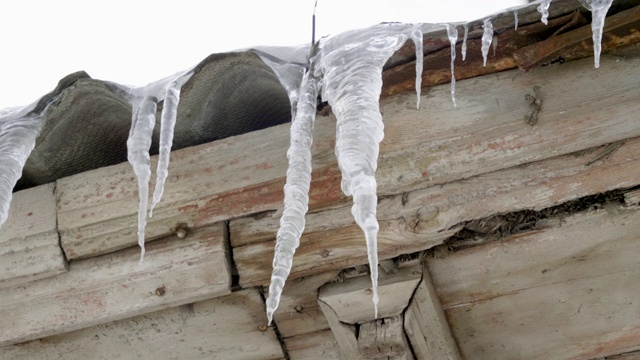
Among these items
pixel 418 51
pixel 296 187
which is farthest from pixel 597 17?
pixel 296 187

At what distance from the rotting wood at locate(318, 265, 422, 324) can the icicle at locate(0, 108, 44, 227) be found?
0.99 metres

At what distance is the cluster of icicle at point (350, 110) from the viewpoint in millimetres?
2211

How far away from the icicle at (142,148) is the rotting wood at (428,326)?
0.86 meters

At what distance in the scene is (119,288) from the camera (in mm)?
2717

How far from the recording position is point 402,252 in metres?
2.61

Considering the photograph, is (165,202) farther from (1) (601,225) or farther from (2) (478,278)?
(1) (601,225)

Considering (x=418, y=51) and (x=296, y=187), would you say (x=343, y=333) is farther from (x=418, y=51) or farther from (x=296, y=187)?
(x=418, y=51)

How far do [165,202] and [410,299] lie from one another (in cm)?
83

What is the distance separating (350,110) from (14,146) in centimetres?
101

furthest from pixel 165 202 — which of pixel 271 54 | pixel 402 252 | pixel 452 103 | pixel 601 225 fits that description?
pixel 601 225

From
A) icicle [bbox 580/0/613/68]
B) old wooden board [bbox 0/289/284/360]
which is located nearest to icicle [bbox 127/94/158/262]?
old wooden board [bbox 0/289/284/360]

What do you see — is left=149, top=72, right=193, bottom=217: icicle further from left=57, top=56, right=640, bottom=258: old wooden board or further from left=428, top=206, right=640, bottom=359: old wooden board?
left=428, top=206, right=640, bottom=359: old wooden board

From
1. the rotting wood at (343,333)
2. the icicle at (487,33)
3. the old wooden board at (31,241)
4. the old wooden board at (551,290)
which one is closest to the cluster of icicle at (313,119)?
the icicle at (487,33)

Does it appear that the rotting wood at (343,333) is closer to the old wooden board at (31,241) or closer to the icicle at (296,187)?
the icicle at (296,187)
